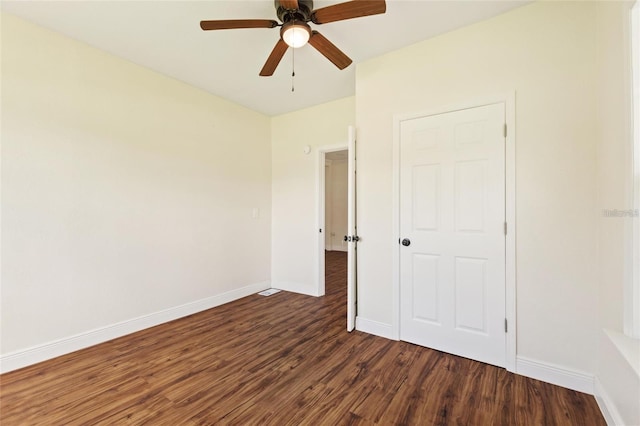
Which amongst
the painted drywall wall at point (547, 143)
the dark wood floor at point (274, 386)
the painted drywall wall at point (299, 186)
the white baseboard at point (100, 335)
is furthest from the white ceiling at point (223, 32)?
the dark wood floor at point (274, 386)

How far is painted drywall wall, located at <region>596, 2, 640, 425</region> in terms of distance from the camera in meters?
1.37

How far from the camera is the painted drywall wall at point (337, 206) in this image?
8.09 meters

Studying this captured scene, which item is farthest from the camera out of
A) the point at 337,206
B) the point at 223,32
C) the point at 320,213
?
the point at 337,206

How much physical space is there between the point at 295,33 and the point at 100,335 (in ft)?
10.3

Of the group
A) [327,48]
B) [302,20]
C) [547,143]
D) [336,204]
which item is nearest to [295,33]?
[302,20]

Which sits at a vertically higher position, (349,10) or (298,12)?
(298,12)

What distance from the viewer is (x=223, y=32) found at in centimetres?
222

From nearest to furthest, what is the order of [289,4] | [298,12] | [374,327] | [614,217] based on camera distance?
[614,217] → [289,4] → [298,12] → [374,327]

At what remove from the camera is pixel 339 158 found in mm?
7469

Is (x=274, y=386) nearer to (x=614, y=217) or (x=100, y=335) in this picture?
(x=100, y=335)

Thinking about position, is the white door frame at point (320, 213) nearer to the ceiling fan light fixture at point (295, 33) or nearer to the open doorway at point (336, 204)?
the ceiling fan light fixture at point (295, 33)

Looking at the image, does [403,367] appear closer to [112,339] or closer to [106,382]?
[106,382]

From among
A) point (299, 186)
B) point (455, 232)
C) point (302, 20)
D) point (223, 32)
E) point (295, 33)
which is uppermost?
point (223, 32)

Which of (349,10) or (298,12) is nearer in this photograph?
(349,10)
